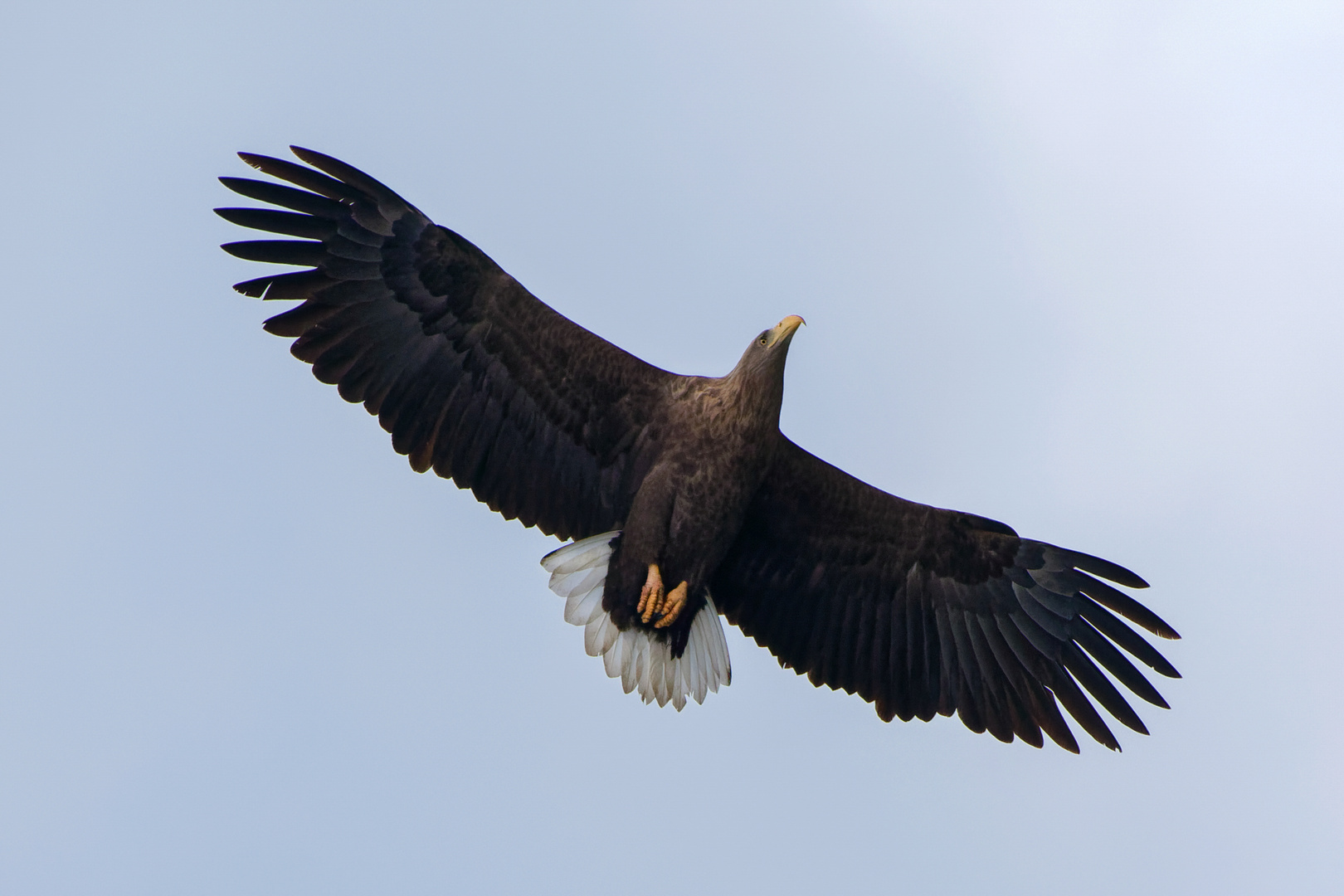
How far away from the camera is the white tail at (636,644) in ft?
28.8

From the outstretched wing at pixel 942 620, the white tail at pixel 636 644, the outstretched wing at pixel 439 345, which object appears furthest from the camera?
the outstretched wing at pixel 942 620

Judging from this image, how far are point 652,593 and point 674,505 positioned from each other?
54cm

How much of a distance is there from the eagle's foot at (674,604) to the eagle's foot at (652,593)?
0.04m

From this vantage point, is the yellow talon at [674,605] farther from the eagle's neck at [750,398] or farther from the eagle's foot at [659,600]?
the eagle's neck at [750,398]

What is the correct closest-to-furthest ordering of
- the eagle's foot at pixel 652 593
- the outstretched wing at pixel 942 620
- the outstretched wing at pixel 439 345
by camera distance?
the outstretched wing at pixel 439 345, the eagle's foot at pixel 652 593, the outstretched wing at pixel 942 620

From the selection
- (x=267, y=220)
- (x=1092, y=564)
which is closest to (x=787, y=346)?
(x=1092, y=564)

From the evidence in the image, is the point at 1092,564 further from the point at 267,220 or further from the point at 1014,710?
the point at 267,220

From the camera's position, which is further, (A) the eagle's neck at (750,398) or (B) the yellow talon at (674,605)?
(B) the yellow talon at (674,605)

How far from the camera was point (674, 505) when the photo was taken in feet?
27.2

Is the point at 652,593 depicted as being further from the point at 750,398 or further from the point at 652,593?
the point at 750,398

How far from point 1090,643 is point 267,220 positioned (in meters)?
5.20

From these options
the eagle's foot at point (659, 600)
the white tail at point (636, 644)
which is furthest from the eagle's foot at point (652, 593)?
the white tail at point (636, 644)

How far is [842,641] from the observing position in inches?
360

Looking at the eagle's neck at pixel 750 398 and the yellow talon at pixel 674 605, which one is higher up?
the eagle's neck at pixel 750 398
